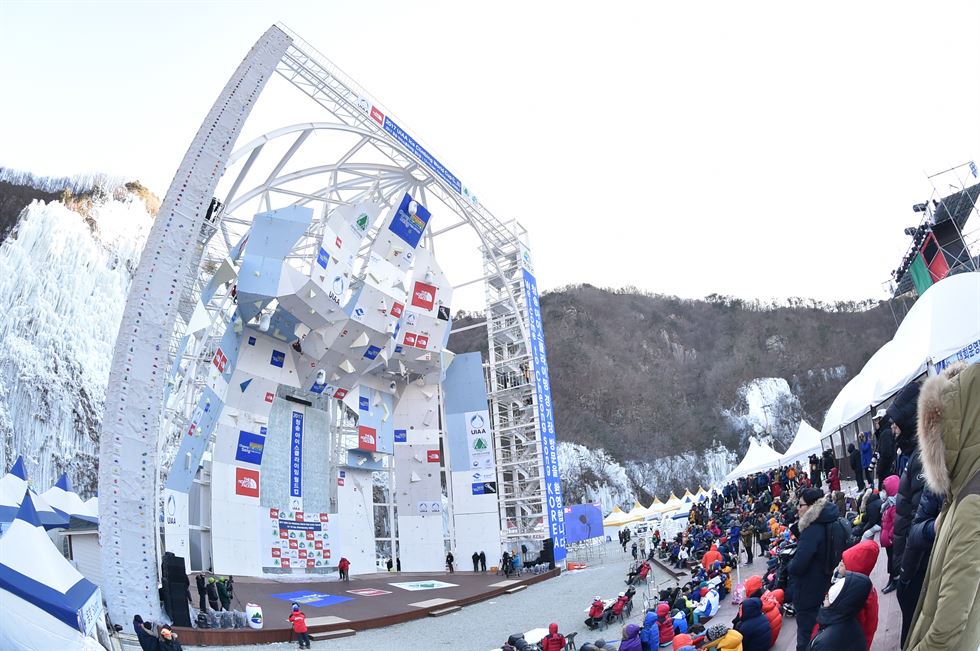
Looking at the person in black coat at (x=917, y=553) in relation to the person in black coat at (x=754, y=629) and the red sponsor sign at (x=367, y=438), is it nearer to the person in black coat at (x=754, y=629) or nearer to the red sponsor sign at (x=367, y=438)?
the person in black coat at (x=754, y=629)

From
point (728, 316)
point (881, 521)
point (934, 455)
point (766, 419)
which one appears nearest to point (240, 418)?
point (881, 521)

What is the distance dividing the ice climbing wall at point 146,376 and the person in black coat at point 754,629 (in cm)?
960

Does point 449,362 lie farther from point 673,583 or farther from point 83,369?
point 83,369

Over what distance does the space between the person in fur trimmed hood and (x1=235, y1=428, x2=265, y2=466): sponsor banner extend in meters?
20.0

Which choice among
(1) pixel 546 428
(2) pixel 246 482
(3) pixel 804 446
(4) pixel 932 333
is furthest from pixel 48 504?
(3) pixel 804 446

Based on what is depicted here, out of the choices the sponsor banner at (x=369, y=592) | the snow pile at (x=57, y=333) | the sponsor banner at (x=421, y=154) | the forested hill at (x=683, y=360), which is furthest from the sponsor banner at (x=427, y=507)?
the forested hill at (x=683, y=360)

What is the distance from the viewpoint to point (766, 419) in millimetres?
64188

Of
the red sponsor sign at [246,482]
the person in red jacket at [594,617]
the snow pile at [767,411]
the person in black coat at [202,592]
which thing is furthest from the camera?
the snow pile at [767,411]

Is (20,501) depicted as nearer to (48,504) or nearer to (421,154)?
(48,504)

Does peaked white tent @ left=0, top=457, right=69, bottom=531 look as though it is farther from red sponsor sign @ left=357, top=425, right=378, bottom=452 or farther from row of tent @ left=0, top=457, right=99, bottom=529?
red sponsor sign @ left=357, top=425, right=378, bottom=452

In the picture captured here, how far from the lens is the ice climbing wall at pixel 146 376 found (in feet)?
40.7

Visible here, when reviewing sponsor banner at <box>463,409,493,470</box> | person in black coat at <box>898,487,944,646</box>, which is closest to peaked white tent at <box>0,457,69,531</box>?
sponsor banner at <box>463,409,493,470</box>

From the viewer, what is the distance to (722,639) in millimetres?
6953

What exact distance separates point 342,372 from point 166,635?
625 inches
